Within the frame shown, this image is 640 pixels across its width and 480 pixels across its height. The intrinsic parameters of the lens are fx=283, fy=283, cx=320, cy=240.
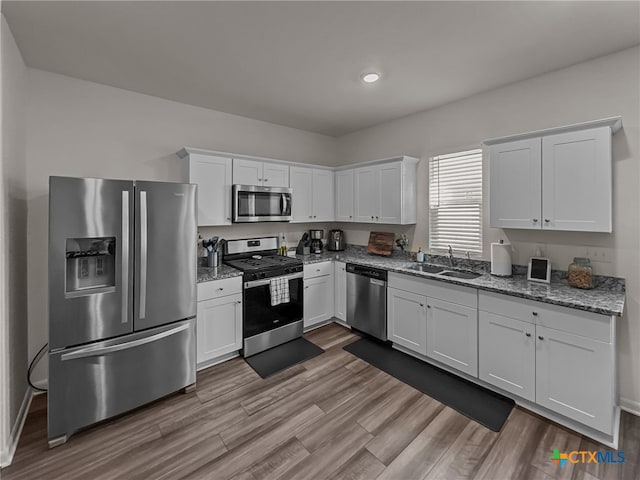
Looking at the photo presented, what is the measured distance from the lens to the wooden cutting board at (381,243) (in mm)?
3978

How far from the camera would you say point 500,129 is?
2.91 m

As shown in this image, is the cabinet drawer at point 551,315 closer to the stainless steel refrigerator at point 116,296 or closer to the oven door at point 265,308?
the oven door at point 265,308

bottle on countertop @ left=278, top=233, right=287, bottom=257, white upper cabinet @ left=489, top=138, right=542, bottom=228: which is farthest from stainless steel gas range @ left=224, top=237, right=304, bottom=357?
white upper cabinet @ left=489, top=138, right=542, bottom=228

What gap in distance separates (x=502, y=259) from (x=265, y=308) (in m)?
2.50

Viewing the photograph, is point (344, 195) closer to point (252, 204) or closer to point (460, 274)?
point (252, 204)

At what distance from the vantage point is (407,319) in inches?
122

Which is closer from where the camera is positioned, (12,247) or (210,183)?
(12,247)

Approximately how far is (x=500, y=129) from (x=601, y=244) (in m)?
1.38

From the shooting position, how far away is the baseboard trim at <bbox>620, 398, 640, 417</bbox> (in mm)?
2217

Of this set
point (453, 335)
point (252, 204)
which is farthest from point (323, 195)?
point (453, 335)

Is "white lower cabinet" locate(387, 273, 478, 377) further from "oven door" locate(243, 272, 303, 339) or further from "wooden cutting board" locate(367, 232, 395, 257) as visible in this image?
"oven door" locate(243, 272, 303, 339)

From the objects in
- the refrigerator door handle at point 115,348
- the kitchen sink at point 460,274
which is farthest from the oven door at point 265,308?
the kitchen sink at point 460,274

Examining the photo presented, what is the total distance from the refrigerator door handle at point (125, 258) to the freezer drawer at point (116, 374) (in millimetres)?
226

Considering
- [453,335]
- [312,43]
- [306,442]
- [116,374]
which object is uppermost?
[312,43]
